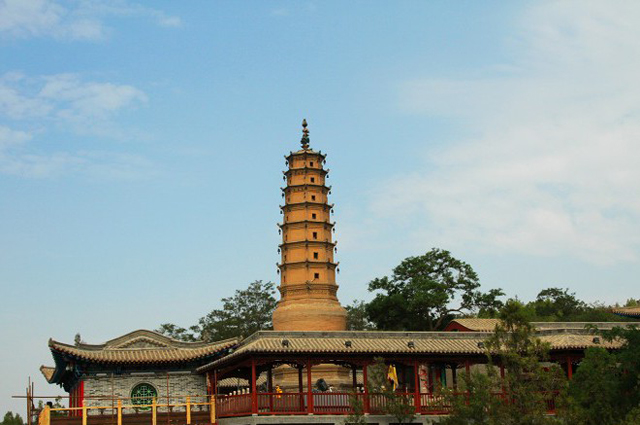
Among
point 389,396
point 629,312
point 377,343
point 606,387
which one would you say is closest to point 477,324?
point 629,312

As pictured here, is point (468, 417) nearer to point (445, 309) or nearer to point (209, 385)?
point (209, 385)

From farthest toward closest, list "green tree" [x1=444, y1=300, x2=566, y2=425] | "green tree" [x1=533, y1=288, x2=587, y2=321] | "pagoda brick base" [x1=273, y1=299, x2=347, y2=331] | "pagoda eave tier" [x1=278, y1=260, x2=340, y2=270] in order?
"green tree" [x1=533, y1=288, x2=587, y2=321]
"pagoda eave tier" [x1=278, y1=260, x2=340, y2=270]
"pagoda brick base" [x1=273, y1=299, x2=347, y2=331]
"green tree" [x1=444, y1=300, x2=566, y2=425]

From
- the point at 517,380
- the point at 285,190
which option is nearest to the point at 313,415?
the point at 517,380

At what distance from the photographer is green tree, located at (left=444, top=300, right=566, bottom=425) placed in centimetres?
2516

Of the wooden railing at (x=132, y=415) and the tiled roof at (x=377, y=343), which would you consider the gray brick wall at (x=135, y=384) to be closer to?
the tiled roof at (x=377, y=343)

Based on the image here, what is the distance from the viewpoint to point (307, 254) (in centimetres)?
5619

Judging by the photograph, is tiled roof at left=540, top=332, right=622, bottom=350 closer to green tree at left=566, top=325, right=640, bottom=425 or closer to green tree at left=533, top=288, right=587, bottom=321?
green tree at left=566, top=325, right=640, bottom=425

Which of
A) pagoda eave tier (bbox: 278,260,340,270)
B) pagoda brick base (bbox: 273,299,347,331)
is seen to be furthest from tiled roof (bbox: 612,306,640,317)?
pagoda eave tier (bbox: 278,260,340,270)

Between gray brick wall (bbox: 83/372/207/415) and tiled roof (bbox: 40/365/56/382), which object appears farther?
tiled roof (bbox: 40/365/56/382)

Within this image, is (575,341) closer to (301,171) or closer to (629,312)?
(629,312)

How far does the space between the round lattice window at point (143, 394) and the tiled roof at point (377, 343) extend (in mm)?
2168

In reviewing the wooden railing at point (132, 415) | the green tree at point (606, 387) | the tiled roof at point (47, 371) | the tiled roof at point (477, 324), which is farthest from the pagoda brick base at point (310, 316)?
the green tree at point (606, 387)

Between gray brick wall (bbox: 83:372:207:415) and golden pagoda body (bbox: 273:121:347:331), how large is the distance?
58.4 feet

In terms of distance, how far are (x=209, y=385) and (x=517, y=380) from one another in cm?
1591
